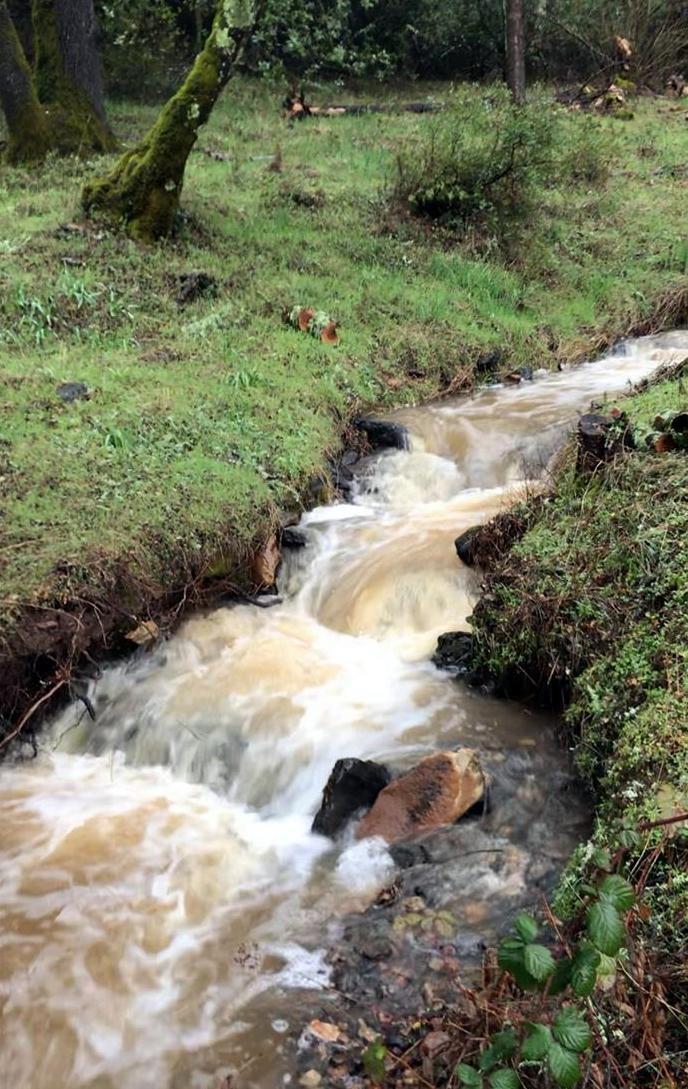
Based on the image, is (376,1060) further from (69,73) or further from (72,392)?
(69,73)

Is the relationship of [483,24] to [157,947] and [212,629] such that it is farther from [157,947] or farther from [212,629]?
[157,947]

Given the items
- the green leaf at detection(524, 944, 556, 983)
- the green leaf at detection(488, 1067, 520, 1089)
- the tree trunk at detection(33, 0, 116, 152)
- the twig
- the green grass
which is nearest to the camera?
the green leaf at detection(524, 944, 556, 983)

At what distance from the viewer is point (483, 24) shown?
70.1 feet

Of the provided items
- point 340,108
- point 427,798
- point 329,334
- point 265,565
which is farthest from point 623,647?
point 340,108

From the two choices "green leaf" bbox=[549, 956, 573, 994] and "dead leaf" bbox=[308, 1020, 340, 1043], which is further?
"dead leaf" bbox=[308, 1020, 340, 1043]

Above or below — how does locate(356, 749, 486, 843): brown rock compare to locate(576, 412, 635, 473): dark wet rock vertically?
below

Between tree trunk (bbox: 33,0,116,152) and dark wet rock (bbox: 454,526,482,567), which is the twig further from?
tree trunk (bbox: 33,0,116,152)

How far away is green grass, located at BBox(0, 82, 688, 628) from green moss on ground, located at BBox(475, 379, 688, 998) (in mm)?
2362

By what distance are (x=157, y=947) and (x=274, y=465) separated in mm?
4202

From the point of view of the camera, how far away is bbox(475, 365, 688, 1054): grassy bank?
316 cm

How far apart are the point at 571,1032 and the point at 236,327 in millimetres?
8094

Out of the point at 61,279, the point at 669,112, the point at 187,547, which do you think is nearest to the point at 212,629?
the point at 187,547

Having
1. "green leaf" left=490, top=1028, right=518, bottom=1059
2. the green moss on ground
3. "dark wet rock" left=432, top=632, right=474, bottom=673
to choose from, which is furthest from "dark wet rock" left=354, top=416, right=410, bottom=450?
"green leaf" left=490, top=1028, right=518, bottom=1059

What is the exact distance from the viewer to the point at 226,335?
920cm
